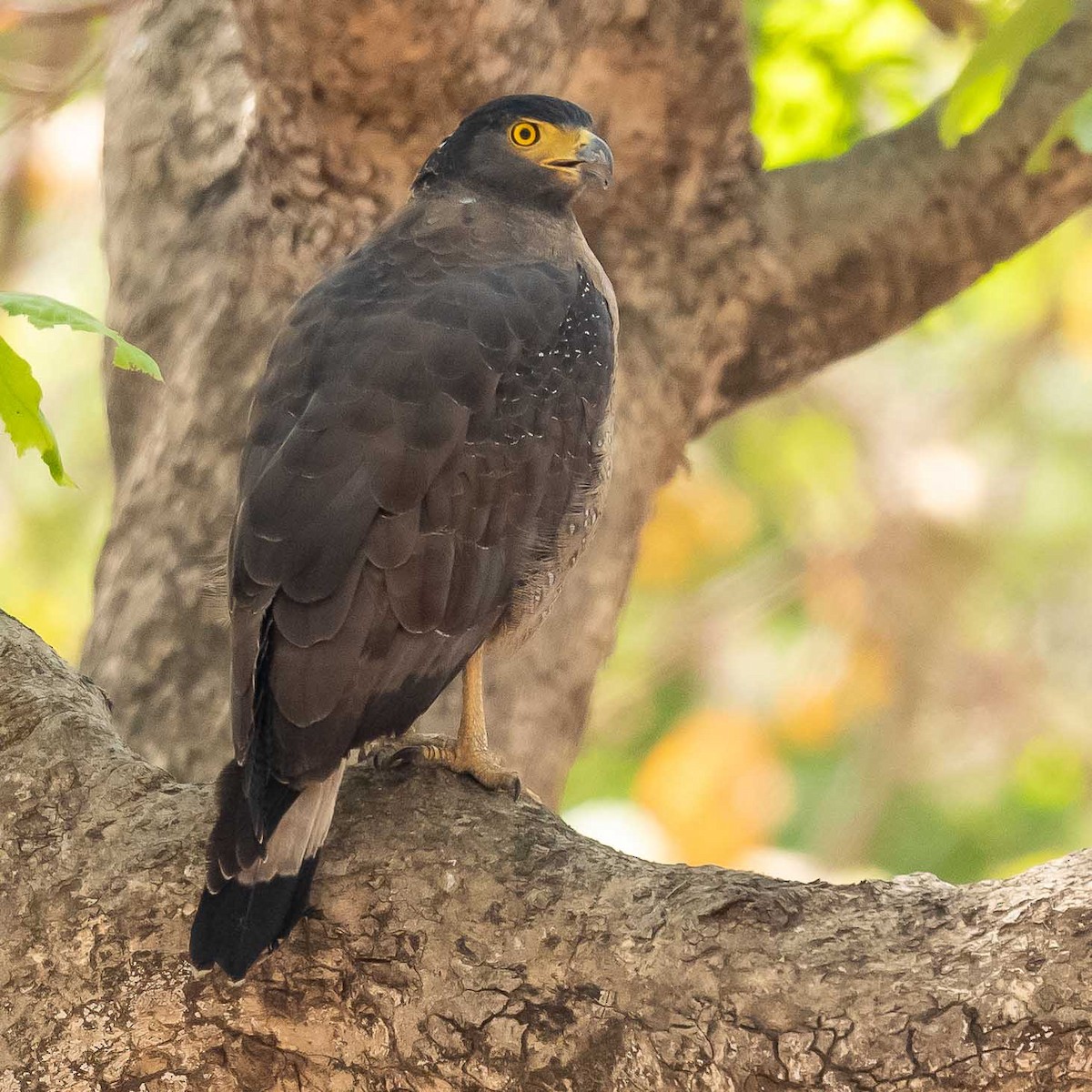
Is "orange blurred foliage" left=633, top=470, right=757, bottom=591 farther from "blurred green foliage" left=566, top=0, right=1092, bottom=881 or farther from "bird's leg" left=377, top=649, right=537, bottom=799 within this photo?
"bird's leg" left=377, top=649, right=537, bottom=799

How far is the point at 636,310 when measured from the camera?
5012 millimetres

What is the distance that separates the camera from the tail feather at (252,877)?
2734mm

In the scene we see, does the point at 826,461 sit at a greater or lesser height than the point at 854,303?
greater

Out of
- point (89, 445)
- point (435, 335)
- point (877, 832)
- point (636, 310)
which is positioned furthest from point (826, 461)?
point (435, 335)

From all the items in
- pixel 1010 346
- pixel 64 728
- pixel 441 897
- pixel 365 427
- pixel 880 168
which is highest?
pixel 1010 346

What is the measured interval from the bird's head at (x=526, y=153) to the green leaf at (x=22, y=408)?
6.10 feet

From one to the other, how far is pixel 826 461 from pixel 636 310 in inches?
228

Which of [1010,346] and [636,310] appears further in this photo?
[1010,346]

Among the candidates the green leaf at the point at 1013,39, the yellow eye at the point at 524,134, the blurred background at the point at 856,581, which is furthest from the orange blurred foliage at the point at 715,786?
the green leaf at the point at 1013,39

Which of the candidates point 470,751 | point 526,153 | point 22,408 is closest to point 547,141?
point 526,153

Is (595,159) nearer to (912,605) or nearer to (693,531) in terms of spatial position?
(912,605)

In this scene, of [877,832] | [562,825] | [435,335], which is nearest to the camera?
[562,825]

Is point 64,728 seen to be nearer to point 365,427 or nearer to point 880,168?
point 365,427

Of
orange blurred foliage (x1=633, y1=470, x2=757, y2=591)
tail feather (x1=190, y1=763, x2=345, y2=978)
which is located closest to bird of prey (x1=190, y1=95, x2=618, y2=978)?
tail feather (x1=190, y1=763, x2=345, y2=978)
